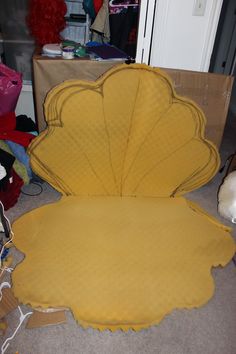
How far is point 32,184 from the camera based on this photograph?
1.99 meters

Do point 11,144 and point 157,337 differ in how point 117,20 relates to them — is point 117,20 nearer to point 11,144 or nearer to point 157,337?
point 11,144

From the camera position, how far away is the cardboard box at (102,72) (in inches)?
67.5

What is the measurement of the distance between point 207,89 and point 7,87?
1199 mm

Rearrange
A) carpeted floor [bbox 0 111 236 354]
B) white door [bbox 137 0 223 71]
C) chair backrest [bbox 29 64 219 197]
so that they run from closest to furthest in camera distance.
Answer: carpeted floor [bbox 0 111 236 354], chair backrest [bbox 29 64 219 197], white door [bbox 137 0 223 71]

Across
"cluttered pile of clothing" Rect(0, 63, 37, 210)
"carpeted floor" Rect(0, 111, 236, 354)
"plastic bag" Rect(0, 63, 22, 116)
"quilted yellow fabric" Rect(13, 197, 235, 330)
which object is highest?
"plastic bag" Rect(0, 63, 22, 116)

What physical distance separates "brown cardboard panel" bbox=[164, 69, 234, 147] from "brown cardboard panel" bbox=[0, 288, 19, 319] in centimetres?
144

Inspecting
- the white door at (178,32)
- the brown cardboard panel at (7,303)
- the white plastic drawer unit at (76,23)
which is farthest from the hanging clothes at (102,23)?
the brown cardboard panel at (7,303)

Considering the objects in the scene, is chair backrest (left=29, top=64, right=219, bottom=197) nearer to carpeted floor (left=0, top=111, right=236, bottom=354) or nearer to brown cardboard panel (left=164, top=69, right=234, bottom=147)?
brown cardboard panel (left=164, top=69, right=234, bottom=147)

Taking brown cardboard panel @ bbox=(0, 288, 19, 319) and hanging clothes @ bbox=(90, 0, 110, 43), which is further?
hanging clothes @ bbox=(90, 0, 110, 43)

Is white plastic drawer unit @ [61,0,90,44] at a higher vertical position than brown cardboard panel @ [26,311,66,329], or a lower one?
higher

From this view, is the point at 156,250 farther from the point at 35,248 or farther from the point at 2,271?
the point at 2,271

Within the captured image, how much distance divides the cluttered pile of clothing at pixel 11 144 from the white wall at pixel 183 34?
0.88 metres

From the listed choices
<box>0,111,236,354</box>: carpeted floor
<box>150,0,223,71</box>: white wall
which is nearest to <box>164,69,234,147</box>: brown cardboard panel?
<box>150,0,223,71</box>: white wall

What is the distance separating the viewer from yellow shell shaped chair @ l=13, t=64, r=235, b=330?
4.20ft
